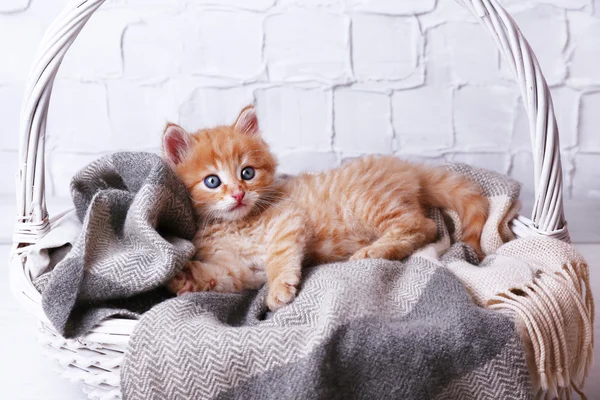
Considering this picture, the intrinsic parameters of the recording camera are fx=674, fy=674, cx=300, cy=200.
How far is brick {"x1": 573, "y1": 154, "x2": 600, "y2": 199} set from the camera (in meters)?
2.33

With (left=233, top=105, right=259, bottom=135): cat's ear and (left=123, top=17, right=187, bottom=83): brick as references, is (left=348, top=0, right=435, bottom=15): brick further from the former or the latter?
(left=233, top=105, right=259, bottom=135): cat's ear

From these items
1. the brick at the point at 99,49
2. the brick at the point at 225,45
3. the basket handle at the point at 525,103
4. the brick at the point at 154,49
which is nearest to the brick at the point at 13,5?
the brick at the point at 99,49

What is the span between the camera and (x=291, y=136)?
2.31 metres

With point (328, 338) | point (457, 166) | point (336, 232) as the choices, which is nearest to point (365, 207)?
point (336, 232)

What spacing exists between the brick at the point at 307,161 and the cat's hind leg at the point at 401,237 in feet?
2.25

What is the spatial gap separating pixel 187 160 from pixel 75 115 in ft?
2.97

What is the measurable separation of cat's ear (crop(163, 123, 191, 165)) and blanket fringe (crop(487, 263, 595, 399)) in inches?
30.5

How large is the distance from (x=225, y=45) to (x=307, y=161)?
48cm

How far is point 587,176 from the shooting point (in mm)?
2363

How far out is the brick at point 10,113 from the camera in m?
2.30

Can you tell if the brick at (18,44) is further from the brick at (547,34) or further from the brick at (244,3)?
the brick at (547,34)

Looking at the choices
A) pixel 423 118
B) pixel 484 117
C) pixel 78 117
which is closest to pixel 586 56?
pixel 484 117

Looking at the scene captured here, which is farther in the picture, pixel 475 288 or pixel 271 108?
pixel 271 108

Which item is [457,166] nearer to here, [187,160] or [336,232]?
[336,232]
